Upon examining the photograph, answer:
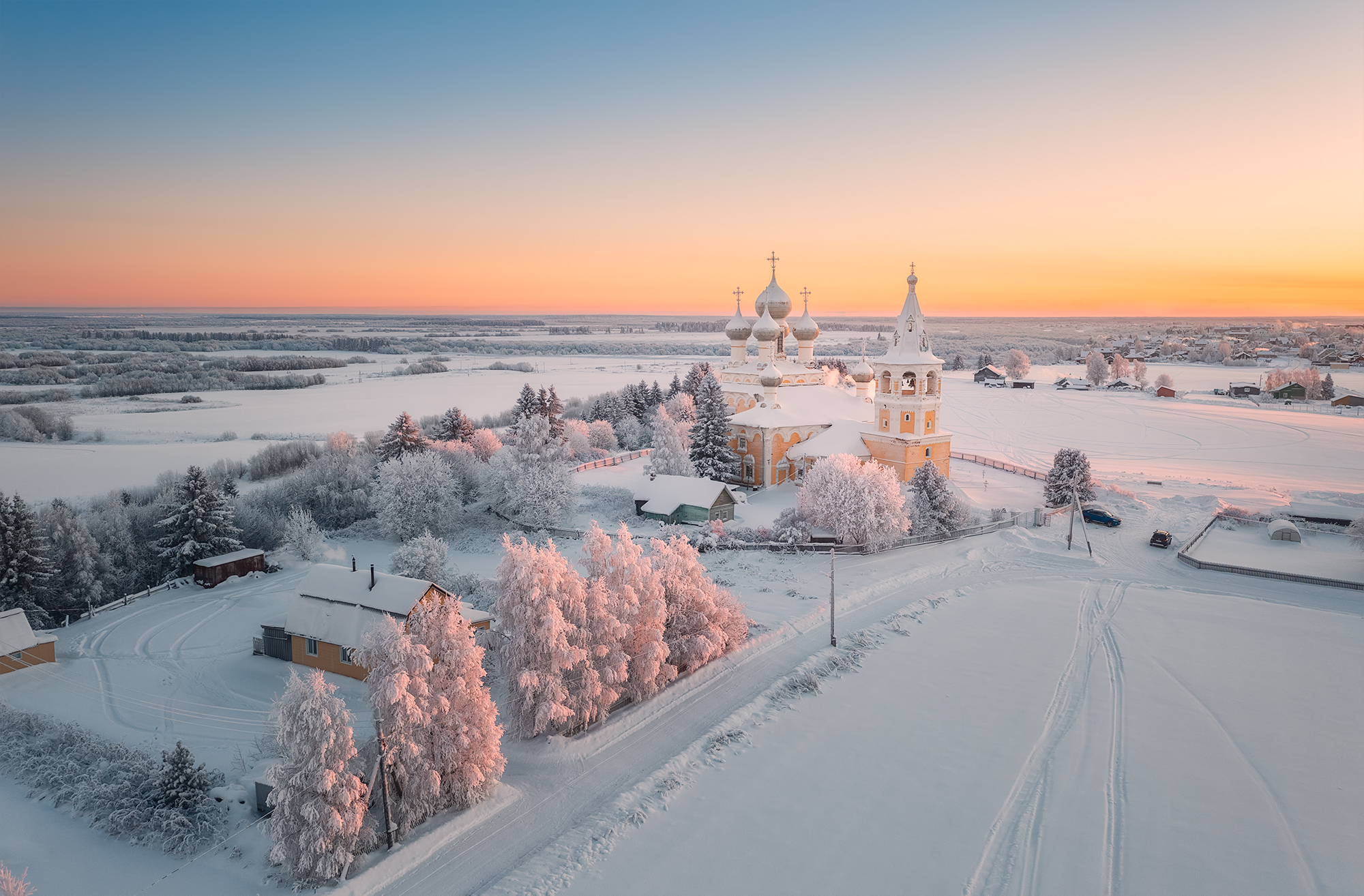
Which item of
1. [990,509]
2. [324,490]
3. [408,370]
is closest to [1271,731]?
[990,509]

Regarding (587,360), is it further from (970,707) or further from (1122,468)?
(970,707)

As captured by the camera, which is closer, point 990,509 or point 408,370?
point 990,509

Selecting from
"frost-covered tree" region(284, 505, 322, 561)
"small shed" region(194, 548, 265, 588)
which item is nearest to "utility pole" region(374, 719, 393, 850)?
"small shed" region(194, 548, 265, 588)

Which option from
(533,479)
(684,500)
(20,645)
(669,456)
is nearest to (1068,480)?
(684,500)

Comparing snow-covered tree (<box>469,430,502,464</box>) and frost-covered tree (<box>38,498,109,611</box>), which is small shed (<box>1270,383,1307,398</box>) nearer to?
snow-covered tree (<box>469,430,502,464</box>)

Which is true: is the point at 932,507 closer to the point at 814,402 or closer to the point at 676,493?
the point at 676,493
